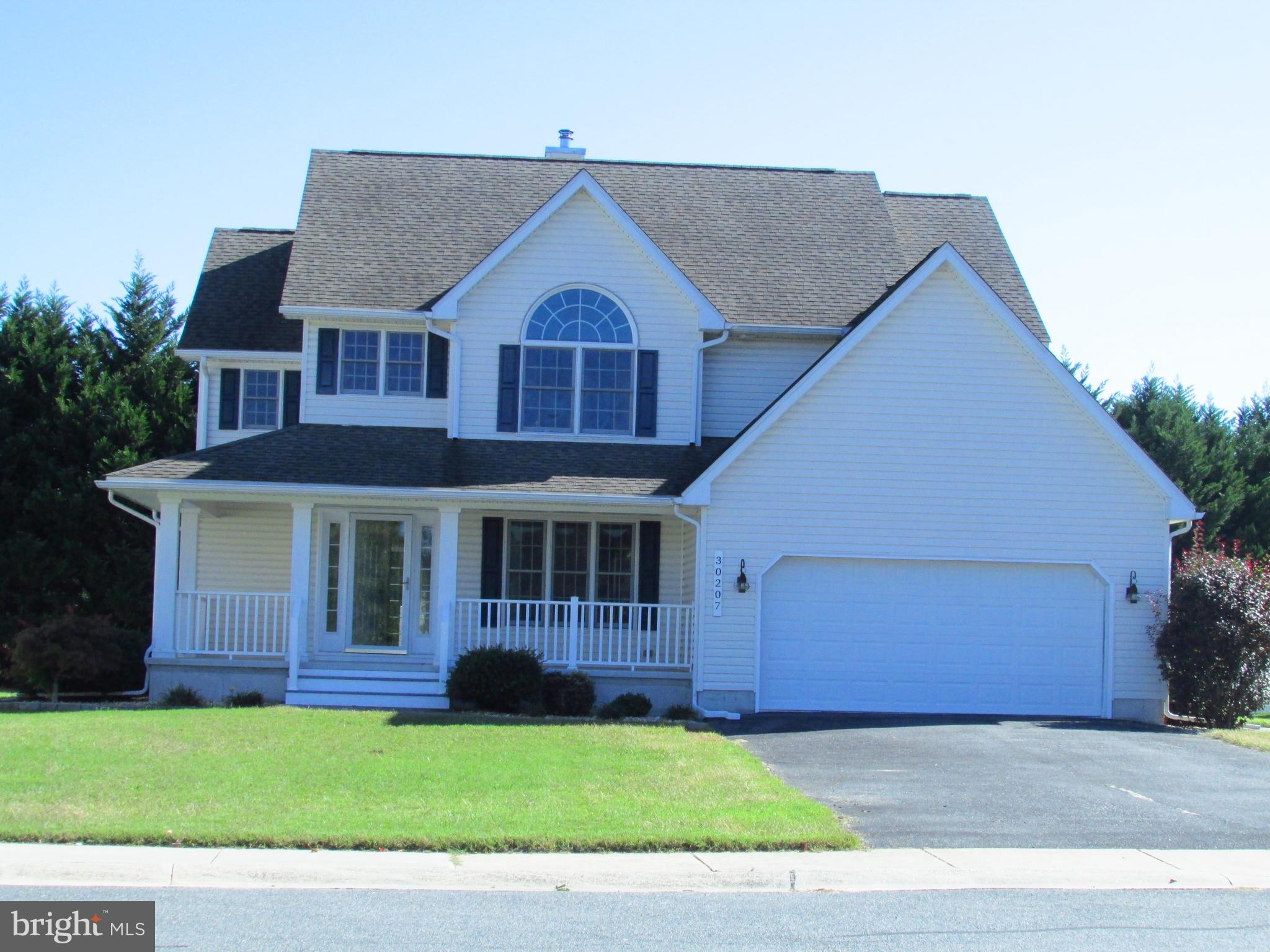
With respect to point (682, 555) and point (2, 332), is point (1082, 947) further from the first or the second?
point (2, 332)

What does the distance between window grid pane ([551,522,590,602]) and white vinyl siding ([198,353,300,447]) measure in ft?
17.0

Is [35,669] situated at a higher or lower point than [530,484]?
lower

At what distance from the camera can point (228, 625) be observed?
1856cm

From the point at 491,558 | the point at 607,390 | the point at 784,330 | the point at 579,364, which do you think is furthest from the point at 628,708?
the point at 784,330

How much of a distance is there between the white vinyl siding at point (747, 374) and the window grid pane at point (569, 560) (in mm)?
2685

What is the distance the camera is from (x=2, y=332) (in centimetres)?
2770

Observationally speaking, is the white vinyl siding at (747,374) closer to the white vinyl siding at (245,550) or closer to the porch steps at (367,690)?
the porch steps at (367,690)

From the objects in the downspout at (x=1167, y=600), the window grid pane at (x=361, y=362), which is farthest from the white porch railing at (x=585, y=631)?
the downspout at (x=1167, y=600)

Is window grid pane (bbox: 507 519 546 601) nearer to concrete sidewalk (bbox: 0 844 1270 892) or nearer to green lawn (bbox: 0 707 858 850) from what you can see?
green lawn (bbox: 0 707 858 850)

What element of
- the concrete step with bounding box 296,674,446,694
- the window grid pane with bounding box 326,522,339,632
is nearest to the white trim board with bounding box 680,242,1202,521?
the concrete step with bounding box 296,674,446,694

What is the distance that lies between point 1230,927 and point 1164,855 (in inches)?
80.0

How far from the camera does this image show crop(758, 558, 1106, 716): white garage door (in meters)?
18.3

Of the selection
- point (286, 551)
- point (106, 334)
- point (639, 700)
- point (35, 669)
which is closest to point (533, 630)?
point (639, 700)

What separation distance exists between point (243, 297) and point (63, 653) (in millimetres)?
7158
